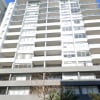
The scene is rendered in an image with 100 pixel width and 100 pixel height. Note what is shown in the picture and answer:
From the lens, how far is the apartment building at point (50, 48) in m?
36.8

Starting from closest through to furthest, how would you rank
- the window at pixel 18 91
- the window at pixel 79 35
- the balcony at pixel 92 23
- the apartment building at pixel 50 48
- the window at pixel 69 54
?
the apartment building at pixel 50 48 < the window at pixel 18 91 < the window at pixel 69 54 < the window at pixel 79 35 < the balcony at pixel 92 23

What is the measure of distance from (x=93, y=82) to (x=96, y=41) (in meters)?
15.6

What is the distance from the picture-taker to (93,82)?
35781mm

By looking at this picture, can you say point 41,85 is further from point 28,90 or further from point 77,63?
point 77,63

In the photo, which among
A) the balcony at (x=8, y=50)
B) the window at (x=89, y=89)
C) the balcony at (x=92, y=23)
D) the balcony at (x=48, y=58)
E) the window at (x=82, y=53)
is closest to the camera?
the window at (x=89, y=89)

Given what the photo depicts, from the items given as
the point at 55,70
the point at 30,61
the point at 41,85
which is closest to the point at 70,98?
the point at 41,85

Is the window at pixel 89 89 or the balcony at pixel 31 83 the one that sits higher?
the balcony at pixel 31 83

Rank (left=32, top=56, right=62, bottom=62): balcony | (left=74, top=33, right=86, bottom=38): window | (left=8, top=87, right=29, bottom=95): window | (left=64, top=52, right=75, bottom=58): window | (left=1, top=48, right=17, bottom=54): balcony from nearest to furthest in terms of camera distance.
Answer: (left=8, top=87, right=29, bottom=95): window
(left=32, top=56, right=62, bottom=62): balcony
(left=64, top=52, right=75, bottom=58): window
(left=1, top=48, right=17, bottom=54): balcony
(left=74, top=33, right=86, bottom=38): window

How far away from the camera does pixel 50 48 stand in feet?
151

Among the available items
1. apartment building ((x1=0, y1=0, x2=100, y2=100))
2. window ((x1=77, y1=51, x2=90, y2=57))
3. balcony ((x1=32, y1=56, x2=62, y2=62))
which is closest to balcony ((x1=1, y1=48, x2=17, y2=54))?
apartment building ((x1=0, y1=0, x2=100, y2=100))

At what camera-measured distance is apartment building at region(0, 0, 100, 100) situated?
36844 mm

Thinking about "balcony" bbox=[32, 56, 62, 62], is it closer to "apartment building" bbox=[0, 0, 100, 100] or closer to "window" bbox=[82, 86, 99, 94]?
"apartment building" bbox=[0, 0, 100, 100]

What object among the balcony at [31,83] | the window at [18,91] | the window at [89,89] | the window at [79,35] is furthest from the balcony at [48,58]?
the window at [89,89]

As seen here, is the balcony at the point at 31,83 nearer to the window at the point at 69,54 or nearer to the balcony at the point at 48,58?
the balcony at the point at 48,58
